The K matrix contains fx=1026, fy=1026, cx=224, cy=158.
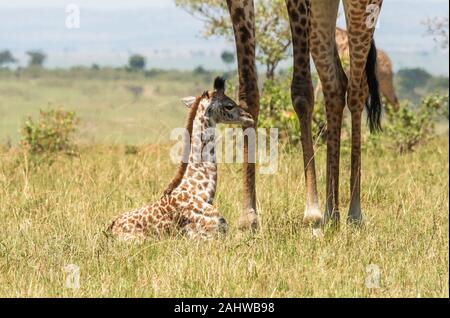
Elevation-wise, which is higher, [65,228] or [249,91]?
[249,91]

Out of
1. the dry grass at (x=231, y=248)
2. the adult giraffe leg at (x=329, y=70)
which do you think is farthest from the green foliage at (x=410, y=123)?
the adult giraffe leg at (x=329, y=70)

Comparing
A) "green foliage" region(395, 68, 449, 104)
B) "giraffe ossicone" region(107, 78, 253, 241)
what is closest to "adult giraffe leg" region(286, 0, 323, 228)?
"giraffe ossicone" region(107, 78, 253, 241)

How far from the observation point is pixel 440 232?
5785 mm

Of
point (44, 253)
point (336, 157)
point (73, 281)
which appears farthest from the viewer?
point (336, 157)

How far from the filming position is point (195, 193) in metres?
5.68

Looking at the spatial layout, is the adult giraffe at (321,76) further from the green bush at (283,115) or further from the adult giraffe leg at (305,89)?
the green bush at (283,115)

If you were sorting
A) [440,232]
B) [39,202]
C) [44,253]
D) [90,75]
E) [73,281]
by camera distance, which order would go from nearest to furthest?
[73,281], [44,253], [440,232], [39,202], [90,75]

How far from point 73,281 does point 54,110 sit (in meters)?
7.27

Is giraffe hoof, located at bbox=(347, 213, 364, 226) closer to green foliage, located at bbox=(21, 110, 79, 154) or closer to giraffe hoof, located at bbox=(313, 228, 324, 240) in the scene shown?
giraffe hoof, located at bbox=(313, 228, 324, 240)

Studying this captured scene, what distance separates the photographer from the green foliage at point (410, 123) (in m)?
11.3

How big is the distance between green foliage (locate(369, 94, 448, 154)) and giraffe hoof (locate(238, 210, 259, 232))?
16.0ft

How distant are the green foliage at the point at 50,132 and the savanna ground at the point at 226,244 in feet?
9.33
